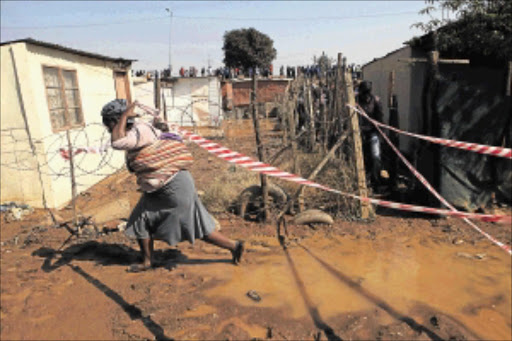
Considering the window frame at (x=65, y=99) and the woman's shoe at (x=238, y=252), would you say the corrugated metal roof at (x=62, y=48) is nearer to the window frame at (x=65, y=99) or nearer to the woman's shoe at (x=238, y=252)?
the window frame at (x=65, y=99)

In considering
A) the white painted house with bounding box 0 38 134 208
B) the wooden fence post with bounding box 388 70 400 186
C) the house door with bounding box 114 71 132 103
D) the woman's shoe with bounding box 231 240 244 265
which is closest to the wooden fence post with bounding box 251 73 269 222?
the woman's shoe with bounding box 231 240 244 265

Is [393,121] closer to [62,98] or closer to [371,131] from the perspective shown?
[371,131]

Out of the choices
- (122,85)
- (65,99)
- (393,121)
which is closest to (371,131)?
(393,121)

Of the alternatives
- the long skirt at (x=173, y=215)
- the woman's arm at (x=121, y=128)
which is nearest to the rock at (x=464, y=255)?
the long skirt at (x=173, y=215)

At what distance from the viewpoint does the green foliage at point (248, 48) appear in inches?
1379

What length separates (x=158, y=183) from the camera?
327 centimetres

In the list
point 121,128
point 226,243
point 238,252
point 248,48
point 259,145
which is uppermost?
point 248,48

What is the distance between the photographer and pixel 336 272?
3.67m

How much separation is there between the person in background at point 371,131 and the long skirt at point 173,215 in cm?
343

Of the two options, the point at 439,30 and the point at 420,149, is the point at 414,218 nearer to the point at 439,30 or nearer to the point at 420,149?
the point at 420,149

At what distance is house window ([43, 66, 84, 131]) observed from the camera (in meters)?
6.88

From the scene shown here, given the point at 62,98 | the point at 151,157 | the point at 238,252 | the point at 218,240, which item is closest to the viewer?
the point at 151,157

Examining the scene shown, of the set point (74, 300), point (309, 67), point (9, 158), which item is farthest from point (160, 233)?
point (309, 67)

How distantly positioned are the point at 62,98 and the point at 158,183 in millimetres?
A: 5305
